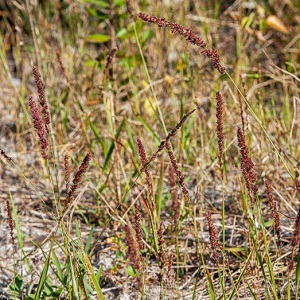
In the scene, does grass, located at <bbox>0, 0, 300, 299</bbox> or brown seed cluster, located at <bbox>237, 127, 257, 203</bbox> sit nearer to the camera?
brown seed cluster, located at <bbox>237, 127, 257, 203</bbox>

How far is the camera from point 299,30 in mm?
3502

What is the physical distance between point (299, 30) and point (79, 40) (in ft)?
4.30

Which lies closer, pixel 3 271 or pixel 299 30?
pixel 3 271

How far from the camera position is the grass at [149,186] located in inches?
51.0

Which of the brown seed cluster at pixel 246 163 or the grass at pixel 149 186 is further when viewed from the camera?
the grass at pixel 149 186

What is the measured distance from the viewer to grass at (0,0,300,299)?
1.30 metres

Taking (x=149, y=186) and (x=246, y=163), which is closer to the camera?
(x=246, y=163)

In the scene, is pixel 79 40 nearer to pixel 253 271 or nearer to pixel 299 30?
pixel 299 30

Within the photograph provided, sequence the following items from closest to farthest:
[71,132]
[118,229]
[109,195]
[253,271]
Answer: [253,271] < [118,229] < [109,195] < [71,132]

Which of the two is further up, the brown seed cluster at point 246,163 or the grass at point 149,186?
the brown seed cluster at point 246,163

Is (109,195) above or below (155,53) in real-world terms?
below

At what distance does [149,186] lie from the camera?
128 cm

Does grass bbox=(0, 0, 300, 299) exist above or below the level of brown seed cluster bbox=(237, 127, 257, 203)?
below

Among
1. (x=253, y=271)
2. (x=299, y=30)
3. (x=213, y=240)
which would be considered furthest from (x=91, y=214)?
(x=299, y=30)
